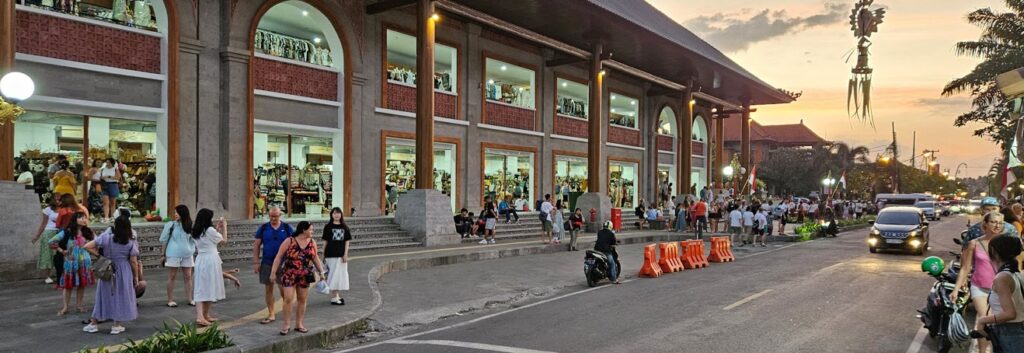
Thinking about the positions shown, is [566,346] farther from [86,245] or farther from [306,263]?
[86,245]

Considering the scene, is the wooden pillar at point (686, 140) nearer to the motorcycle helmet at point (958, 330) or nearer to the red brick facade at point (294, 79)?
the red brick facade at point (294, 79)

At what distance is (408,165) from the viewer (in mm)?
25797

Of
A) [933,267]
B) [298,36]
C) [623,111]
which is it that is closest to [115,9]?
[298,36]

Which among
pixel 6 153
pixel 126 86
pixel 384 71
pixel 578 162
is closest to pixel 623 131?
pixel 578 162

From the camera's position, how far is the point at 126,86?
17016 millimetres

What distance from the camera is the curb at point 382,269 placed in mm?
7920

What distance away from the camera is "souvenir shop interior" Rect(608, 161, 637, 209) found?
3781 centimetres

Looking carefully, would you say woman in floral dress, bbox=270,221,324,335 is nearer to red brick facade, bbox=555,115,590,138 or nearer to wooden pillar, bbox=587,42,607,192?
wooden pillar, bbox=587,42,607,192

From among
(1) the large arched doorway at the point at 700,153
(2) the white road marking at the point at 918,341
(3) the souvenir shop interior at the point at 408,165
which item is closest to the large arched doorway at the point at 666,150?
(1) the large arched doorway at the point at 700,153

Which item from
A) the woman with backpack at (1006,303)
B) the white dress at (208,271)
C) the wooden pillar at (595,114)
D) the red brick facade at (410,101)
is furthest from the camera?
A: the wooden pillar at (595,114)

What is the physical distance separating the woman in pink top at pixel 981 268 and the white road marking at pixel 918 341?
1.22m

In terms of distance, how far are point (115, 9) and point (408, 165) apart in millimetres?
11410

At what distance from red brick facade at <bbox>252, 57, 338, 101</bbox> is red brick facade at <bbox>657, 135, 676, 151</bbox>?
986 inches

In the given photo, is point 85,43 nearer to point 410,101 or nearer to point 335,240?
point 335,240
